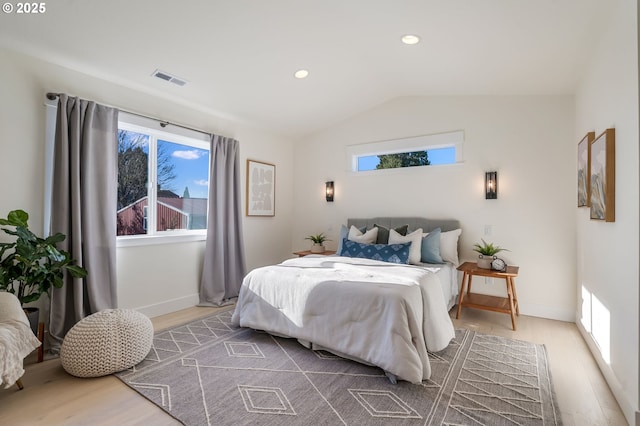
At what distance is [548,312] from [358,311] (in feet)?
8.45

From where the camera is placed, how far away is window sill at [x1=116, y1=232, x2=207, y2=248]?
11.0 feet

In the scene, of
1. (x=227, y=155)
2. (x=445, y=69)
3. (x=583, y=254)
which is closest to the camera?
(x=583, y=254)

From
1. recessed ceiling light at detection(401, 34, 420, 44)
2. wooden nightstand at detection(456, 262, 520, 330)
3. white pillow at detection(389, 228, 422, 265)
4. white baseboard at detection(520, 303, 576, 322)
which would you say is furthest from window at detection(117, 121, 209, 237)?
white baseboard at detection(520, 303, 576, 322)

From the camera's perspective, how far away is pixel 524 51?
2.79m

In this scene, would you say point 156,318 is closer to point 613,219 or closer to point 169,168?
point 169,168

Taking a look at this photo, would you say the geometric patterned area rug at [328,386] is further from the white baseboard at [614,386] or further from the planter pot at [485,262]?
the planter pot at [485,262]

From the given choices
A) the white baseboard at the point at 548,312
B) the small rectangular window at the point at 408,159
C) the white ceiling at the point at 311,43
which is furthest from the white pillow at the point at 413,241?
the white ceiling at the point at 311,43

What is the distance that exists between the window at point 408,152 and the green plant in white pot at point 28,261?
3.71 metres

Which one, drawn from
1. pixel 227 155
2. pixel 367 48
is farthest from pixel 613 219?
pixel 227 155

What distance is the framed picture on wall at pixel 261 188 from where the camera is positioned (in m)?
4.78

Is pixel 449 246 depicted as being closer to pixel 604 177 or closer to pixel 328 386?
pixel 604 177

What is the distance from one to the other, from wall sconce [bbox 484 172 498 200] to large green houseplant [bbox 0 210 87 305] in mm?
4220

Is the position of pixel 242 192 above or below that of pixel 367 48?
below

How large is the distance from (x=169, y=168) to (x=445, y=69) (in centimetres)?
335
